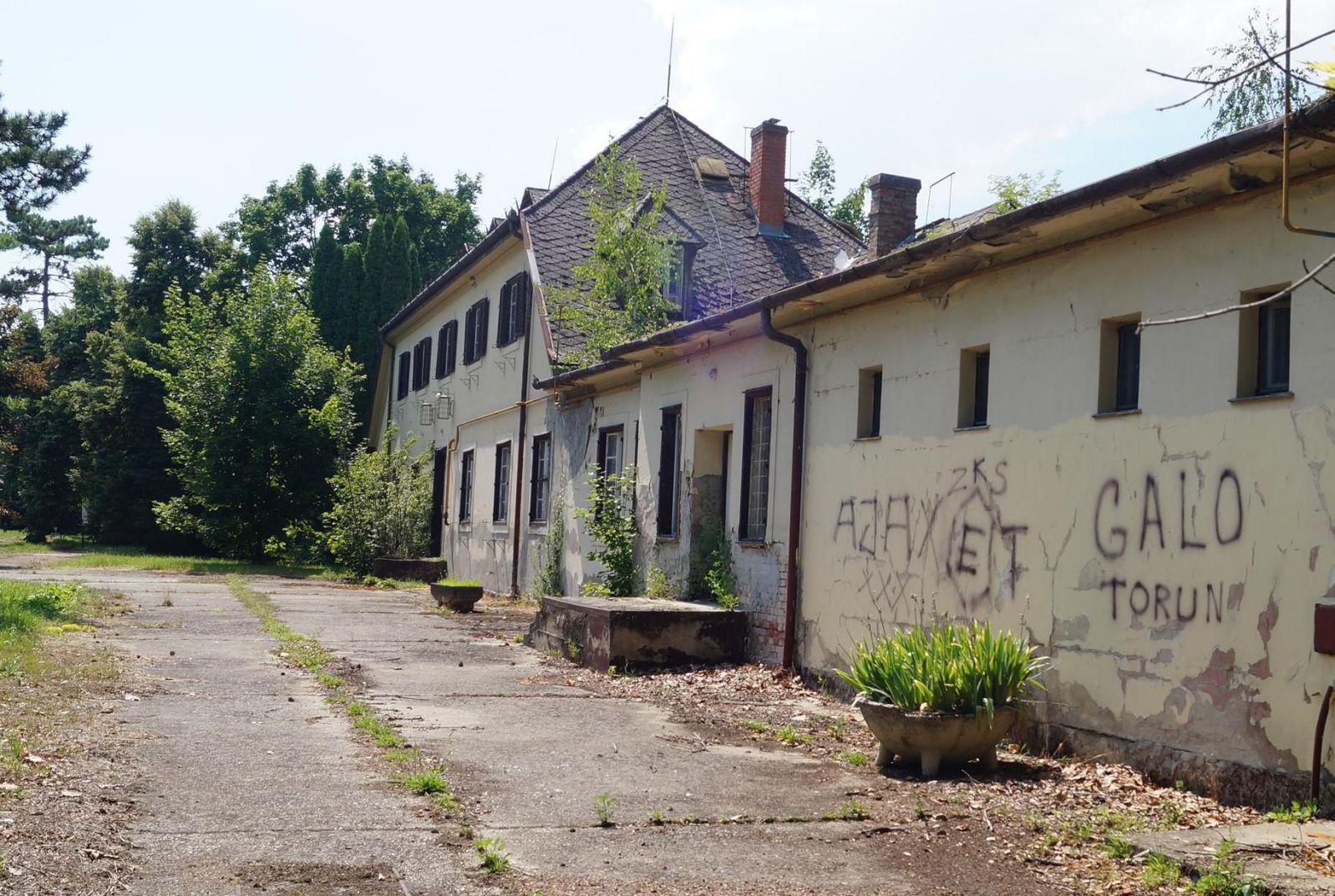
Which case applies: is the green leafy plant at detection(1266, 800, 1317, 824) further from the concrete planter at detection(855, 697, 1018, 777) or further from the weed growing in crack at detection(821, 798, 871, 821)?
the weed growing in crack at detection(821, 798, 871, 821)

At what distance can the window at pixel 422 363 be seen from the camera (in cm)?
2956

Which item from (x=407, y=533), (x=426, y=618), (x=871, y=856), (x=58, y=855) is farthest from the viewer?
(x=407, y=533)

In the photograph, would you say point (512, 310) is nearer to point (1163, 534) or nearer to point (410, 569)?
point (410, 569)

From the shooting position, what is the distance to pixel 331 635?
560 inches

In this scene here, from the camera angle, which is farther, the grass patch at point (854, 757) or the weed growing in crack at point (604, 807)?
the grass patch at point (854, 757)

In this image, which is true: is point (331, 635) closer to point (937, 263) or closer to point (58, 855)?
point (937, 263)

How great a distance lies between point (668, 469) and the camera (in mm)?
14562

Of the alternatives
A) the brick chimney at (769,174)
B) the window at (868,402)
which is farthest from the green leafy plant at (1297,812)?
the brick chimney at (769,174)

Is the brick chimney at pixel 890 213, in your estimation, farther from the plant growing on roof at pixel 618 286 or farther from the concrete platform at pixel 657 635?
the concrete platform at pixel 657 635

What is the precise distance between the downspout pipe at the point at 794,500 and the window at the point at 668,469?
3.10 metres

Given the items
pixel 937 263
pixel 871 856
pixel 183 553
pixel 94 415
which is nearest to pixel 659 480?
pixel 937 263

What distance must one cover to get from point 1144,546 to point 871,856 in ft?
8.61

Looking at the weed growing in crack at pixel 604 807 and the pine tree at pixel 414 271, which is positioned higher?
the pine tree at pixel 414 271

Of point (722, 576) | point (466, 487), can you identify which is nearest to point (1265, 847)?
point (722, 576)
